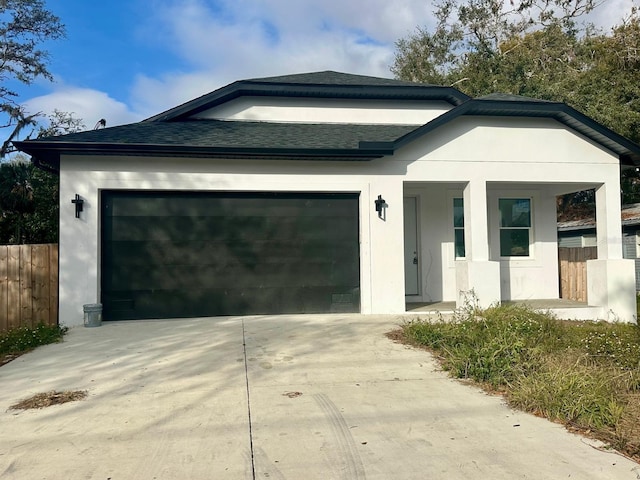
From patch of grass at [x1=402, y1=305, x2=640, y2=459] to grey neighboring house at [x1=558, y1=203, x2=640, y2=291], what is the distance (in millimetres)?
8810

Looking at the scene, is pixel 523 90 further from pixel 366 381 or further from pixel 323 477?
pixel 323 477

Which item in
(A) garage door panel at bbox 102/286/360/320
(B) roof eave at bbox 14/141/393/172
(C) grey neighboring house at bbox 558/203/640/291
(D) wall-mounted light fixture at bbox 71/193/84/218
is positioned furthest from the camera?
(C) grey neighboring house at bbox 558/203/640/291

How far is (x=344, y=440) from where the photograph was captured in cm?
366

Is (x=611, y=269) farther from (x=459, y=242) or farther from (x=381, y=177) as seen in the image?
(x=381, y=177)

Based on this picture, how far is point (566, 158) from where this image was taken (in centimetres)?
984

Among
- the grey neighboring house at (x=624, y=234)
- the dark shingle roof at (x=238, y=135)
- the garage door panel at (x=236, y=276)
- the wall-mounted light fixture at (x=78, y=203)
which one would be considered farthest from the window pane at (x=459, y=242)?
the wall-mounted light fixture at (x=78, y=203)

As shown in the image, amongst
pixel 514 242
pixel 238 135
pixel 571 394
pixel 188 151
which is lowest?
pixel 571 394

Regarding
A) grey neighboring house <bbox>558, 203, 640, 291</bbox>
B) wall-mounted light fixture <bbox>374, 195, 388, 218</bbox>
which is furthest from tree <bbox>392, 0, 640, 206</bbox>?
wall-mounted light fixture <bbox>374, 195, 388, 218</bbox>

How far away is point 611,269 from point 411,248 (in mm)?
4245

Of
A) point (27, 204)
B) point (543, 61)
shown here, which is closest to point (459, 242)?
point (27, 204)

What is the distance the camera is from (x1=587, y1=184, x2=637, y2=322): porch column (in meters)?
9.42

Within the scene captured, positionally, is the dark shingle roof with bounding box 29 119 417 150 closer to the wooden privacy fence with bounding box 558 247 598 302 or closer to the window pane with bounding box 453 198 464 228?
the window pane with bounding box 453 198 464 228

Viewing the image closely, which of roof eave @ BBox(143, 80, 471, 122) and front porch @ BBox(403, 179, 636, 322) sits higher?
roof eave @ BBox(143, 80, 471, 122)

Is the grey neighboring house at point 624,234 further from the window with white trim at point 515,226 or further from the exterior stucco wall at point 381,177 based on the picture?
the exterior stucco wall at point 381,177
